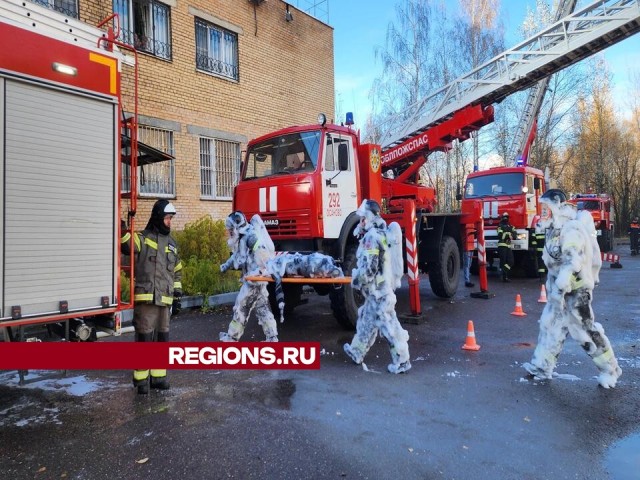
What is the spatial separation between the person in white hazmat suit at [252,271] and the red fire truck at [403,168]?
68cm

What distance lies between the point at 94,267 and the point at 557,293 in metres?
4.24

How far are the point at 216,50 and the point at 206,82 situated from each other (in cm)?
111

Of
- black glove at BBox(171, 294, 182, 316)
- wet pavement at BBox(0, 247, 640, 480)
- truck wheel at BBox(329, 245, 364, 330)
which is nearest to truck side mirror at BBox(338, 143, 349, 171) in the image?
truck wheel at BBox(329, 245, 364, 330)

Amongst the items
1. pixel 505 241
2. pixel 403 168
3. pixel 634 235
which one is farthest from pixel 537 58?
pixel 634 235

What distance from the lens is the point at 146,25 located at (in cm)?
1056

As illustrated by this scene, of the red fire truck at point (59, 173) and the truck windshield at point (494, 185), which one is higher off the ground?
the truck windshield at point (494, 185)

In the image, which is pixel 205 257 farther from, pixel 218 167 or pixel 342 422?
pixel 342 422

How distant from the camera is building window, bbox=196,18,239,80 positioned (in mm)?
11680

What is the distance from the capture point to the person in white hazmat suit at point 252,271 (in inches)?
219

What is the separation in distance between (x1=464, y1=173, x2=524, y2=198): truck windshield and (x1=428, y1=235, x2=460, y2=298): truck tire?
12.1 feet

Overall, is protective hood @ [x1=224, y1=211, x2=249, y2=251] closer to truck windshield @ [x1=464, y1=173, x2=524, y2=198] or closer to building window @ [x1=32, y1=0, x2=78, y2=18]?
building window @ [x1=32, y1=0, x2=78, y2=18]

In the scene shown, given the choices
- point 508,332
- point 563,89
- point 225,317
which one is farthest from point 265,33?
point 563,89

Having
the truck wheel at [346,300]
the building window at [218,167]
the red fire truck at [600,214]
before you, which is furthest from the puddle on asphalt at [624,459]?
the red fire truck at [600,214]

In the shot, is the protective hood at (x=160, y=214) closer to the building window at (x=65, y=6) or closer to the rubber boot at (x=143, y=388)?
the rubber boot at (x=143, y=388)
